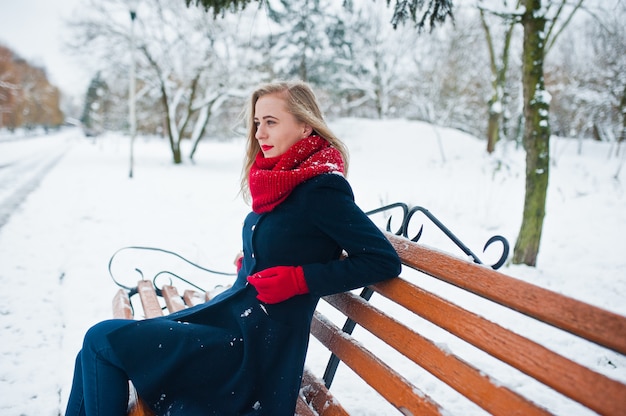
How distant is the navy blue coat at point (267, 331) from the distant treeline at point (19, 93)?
4937 cm

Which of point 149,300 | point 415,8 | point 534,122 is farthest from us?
point 534,122

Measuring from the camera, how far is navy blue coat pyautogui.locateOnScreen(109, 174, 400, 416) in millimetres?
1444

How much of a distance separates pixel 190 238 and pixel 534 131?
196 inches

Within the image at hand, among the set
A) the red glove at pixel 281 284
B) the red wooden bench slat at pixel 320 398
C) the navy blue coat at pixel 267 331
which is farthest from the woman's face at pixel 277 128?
the red wooden bench slat at pixel 320 398

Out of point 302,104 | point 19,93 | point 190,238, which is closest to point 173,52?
point 190,238

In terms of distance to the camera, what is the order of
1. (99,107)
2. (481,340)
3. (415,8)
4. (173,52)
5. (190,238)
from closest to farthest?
(481,340) < (415,8) < (190,238) < (173,52) < (99,107)

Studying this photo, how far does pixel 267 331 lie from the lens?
1.56 m

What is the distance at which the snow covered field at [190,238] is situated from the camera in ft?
8.84

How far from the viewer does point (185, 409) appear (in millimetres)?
1457

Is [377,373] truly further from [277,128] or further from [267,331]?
[277,128]

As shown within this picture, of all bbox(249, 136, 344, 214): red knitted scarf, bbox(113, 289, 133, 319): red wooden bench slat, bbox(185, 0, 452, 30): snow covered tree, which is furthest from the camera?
bbox(185, 0, 452, 30): snow covered tree

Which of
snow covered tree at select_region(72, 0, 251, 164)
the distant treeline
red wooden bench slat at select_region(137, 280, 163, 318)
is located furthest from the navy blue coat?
the distant treeline

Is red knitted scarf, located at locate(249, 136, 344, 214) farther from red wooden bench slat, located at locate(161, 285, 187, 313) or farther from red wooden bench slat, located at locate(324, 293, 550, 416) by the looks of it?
red wooden bench slat, located at locate(161, 285, 187, 313)

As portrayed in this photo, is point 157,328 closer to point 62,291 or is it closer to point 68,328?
point 68,328
